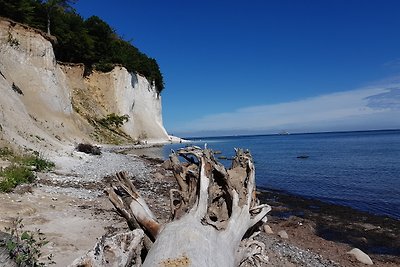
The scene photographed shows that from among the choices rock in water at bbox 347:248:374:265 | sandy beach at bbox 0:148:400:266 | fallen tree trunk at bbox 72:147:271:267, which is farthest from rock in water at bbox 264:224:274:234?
fallen tree trunk at bbox 72:147:271:267

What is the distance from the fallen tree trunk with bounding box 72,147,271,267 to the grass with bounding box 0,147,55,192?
218 inches

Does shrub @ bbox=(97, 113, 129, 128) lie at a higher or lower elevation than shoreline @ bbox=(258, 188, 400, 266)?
higher

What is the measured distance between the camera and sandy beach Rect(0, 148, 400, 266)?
810 cm

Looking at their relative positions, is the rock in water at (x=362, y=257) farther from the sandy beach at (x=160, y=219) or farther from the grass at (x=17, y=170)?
the grass at (x=17, y=170)

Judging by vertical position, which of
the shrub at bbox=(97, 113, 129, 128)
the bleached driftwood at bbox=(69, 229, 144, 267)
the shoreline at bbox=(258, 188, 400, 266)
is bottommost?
the shoreline at bbox=(258, 188, 400, 266)

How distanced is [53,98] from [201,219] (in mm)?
34767

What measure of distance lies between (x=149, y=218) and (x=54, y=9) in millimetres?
51798

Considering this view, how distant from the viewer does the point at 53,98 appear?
3606 centimetres

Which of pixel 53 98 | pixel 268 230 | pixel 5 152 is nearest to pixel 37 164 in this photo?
pixel 5 152

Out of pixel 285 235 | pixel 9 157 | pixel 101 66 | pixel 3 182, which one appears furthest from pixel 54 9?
pixel 285 235

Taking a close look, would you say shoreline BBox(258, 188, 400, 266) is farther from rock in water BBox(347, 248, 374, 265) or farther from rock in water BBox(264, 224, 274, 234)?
rock in water BBox(264, 224, 274, 234)

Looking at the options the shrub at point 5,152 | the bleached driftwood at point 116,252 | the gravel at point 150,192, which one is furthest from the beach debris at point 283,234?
the shrub at point 5,152

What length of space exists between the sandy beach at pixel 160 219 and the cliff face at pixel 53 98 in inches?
311

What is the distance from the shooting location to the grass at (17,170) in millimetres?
10573
